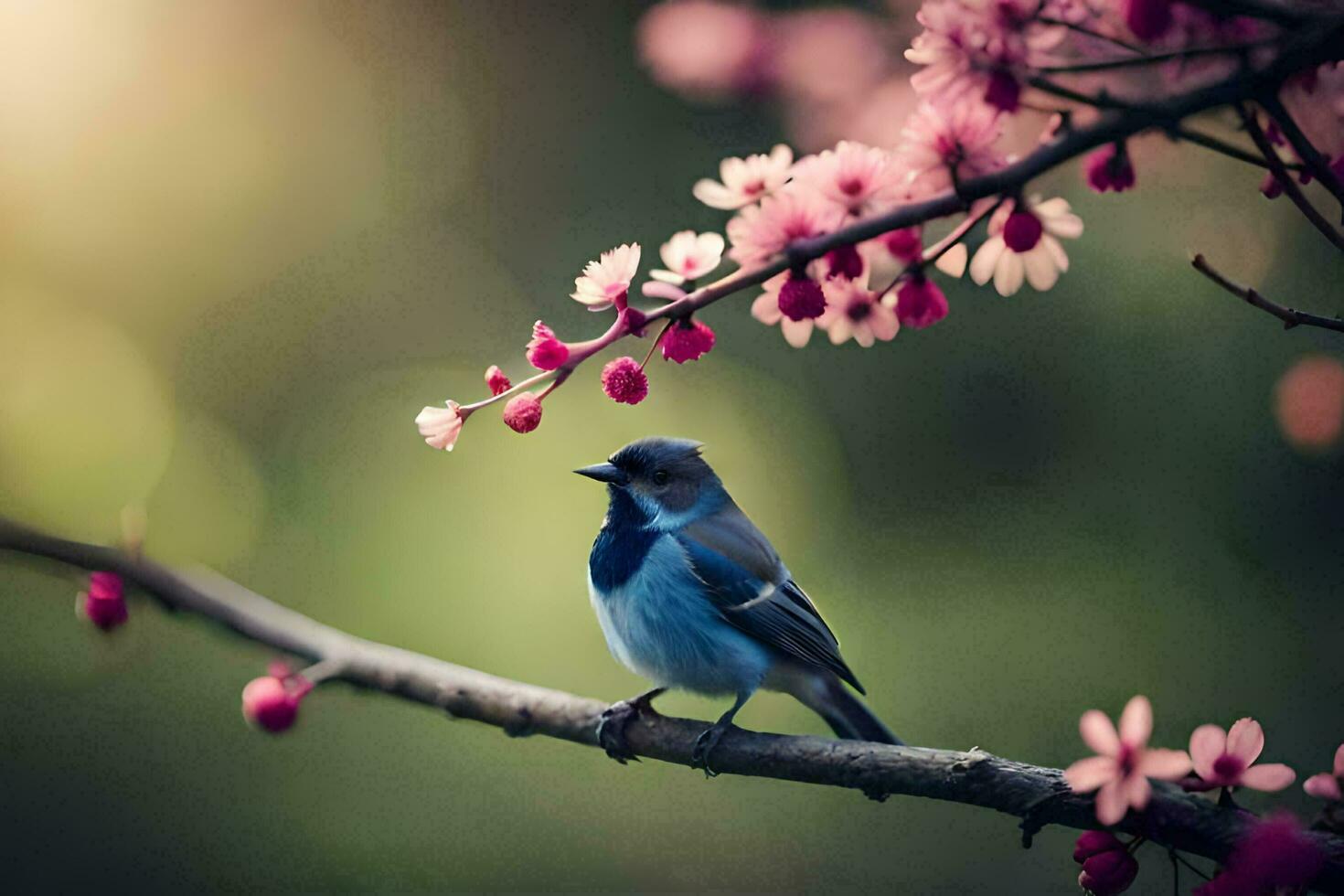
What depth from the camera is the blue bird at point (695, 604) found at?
47.7 inches

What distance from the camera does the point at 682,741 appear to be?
115 cm

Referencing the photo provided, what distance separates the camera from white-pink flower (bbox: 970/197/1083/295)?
66cm

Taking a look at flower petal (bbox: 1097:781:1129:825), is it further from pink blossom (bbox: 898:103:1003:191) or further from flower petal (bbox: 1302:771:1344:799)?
pink blossom (bbox: 898:103:1003:191)

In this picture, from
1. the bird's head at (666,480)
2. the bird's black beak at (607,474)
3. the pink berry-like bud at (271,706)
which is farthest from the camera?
the bird's head at (666,480)

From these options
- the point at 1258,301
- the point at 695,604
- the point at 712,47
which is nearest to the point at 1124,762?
the point at 1258,301

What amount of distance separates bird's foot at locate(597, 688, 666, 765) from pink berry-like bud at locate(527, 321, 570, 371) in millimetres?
524

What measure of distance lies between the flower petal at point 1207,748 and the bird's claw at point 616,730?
0.60m

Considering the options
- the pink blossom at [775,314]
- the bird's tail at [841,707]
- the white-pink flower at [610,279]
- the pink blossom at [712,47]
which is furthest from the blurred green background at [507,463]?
the white-pink flower at [610,279]

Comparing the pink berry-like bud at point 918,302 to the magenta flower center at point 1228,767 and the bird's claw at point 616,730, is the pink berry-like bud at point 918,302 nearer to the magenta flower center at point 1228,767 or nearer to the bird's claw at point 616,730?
the magenta flower center at point 1228,767

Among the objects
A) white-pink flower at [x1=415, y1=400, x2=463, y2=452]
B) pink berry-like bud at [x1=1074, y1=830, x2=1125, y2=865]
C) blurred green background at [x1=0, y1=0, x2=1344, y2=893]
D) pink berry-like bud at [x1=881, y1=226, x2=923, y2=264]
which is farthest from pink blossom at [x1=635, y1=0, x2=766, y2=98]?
pink berry-like bud at [x1=1074, y1=830, x2=1125, y2=865]

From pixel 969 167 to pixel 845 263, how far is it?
100 millimetres

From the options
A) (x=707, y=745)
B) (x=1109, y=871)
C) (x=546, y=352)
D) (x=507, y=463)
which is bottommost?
(x=1109, y=871)

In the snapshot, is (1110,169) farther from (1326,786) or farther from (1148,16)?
(1326,786)

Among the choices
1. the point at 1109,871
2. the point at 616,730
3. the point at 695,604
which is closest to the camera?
the point at 1109,871
